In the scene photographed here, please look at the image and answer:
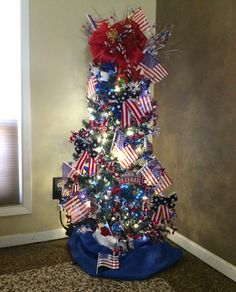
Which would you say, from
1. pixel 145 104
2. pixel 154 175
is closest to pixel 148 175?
pixel 154 175

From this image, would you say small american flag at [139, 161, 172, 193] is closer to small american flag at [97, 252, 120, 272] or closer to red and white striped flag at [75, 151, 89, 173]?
red and white striped flag at [75, 151, 89, 173]

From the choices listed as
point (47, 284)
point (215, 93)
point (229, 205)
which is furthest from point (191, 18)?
point (47, 284)

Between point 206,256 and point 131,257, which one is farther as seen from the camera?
point 206,256

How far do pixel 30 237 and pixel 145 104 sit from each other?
4.57ft

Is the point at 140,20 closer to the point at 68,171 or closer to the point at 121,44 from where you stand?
the point at 121,44

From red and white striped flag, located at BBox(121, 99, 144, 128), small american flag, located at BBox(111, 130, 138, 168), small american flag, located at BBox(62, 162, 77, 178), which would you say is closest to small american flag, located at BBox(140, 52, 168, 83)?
red and white striped flag, located at BBox(121, 99, 144, 128)

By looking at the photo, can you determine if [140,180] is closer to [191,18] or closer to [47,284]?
[47,284]

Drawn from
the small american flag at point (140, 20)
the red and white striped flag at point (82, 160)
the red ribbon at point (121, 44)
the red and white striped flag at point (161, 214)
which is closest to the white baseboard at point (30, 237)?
the red and white striped flag at point (82, 160)

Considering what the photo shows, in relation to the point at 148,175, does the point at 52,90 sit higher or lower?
higher

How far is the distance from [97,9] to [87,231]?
1.80 meters

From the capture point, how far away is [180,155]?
2.38m

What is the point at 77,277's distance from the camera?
6.09 feet

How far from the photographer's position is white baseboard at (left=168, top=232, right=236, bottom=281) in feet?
6.29

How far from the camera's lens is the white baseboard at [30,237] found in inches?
89.9
